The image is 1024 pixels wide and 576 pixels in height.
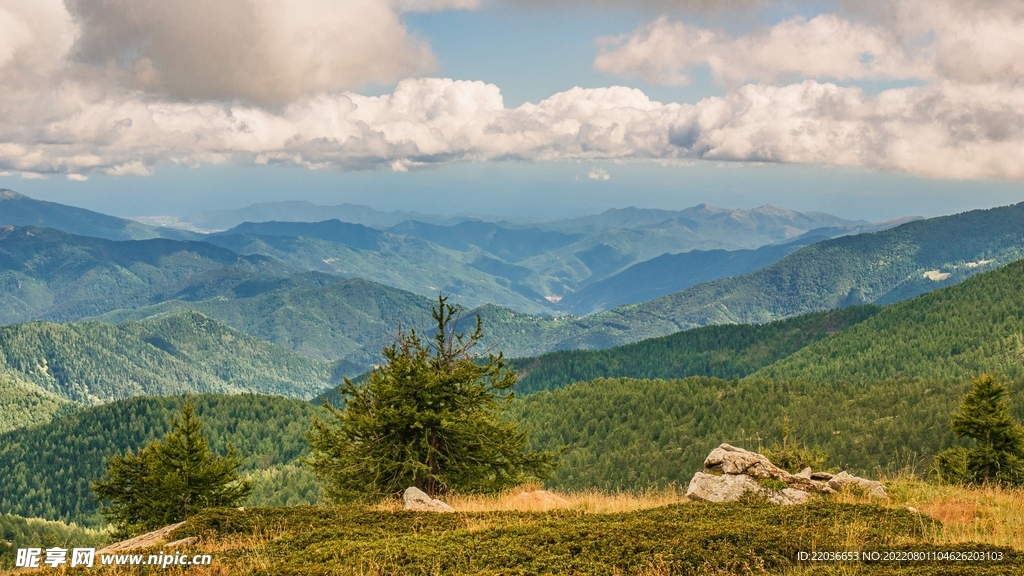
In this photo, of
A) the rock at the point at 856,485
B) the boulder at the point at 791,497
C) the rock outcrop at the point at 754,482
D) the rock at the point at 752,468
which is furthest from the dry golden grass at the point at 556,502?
the rock at the point at 856,485

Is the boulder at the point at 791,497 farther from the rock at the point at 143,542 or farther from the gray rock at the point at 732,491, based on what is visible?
the rock at the point at 143,542

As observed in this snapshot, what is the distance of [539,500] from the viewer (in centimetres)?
2973

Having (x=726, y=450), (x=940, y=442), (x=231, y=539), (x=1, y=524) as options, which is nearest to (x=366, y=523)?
(x=231, y=539)

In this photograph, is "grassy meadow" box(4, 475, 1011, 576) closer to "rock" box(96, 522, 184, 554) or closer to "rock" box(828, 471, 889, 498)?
"rock" box(96, 522, 184, 554)

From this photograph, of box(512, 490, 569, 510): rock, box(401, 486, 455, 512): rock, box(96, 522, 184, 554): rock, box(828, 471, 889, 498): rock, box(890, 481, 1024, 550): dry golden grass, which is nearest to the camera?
box(890, 481, 1024, 550): dry golden grass

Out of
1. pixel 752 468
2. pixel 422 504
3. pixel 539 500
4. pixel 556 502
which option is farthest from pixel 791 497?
pixel 422 504

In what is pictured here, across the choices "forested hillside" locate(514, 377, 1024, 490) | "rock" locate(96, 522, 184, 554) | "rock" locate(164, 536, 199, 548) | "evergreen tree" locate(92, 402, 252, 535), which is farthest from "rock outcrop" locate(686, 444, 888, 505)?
"forested hillside" locate(514, 377, 1024, 490)

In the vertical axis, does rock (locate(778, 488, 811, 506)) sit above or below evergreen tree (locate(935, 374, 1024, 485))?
above

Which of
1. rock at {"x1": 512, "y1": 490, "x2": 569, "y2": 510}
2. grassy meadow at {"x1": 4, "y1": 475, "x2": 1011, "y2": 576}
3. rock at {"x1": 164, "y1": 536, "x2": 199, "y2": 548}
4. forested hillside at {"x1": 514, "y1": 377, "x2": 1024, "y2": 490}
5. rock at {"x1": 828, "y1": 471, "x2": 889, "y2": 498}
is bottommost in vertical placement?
forested hillside at {"x1": 514, "y1": 377, "x2": 1024, "y2": 490}

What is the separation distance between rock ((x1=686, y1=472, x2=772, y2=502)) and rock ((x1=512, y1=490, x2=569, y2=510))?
510 centimetres

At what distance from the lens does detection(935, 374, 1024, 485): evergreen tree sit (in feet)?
162

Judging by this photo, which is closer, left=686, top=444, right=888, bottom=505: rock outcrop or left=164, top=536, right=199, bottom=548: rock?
left=164, top=536, right=199, bottom=548: rock

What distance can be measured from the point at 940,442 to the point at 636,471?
6785 centimetres

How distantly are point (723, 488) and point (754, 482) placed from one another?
4.82ft
